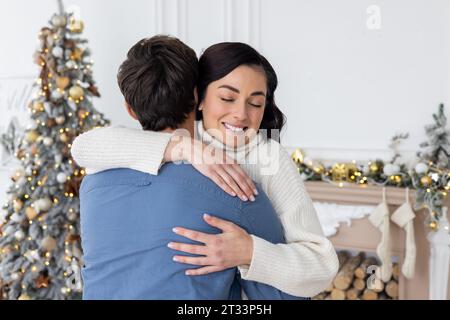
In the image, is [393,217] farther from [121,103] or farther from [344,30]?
[121,103]

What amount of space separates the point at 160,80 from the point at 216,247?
0.38 m

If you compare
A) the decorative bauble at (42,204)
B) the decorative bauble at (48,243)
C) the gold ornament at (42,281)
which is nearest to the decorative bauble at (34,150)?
the decorative bauble at (42,204)

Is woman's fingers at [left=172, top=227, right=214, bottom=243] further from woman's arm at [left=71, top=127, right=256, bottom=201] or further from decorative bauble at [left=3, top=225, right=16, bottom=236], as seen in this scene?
decorative bauble at [left=3, top=225, right=16, bottom=236]

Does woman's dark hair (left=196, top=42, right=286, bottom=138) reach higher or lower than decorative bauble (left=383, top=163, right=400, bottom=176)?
higher

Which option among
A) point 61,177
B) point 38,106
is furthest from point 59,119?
point 61,177

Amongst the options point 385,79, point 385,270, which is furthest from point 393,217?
point 385,79

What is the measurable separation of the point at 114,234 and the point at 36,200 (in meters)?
2.33

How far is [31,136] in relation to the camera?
3191mm

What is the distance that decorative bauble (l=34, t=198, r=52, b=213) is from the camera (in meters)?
3.12

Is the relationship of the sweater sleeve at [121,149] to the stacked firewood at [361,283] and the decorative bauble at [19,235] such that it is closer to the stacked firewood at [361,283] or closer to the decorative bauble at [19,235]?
the decorative bauble at [19,235]

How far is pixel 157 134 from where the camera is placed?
1153mm

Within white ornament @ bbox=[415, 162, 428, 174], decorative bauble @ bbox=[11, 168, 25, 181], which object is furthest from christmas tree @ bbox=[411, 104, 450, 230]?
decorative bauble @ bbox=[11, 168, 25, 181]

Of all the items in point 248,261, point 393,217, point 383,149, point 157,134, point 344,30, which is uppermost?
point 344,30

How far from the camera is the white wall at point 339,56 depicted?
3.18 meters
